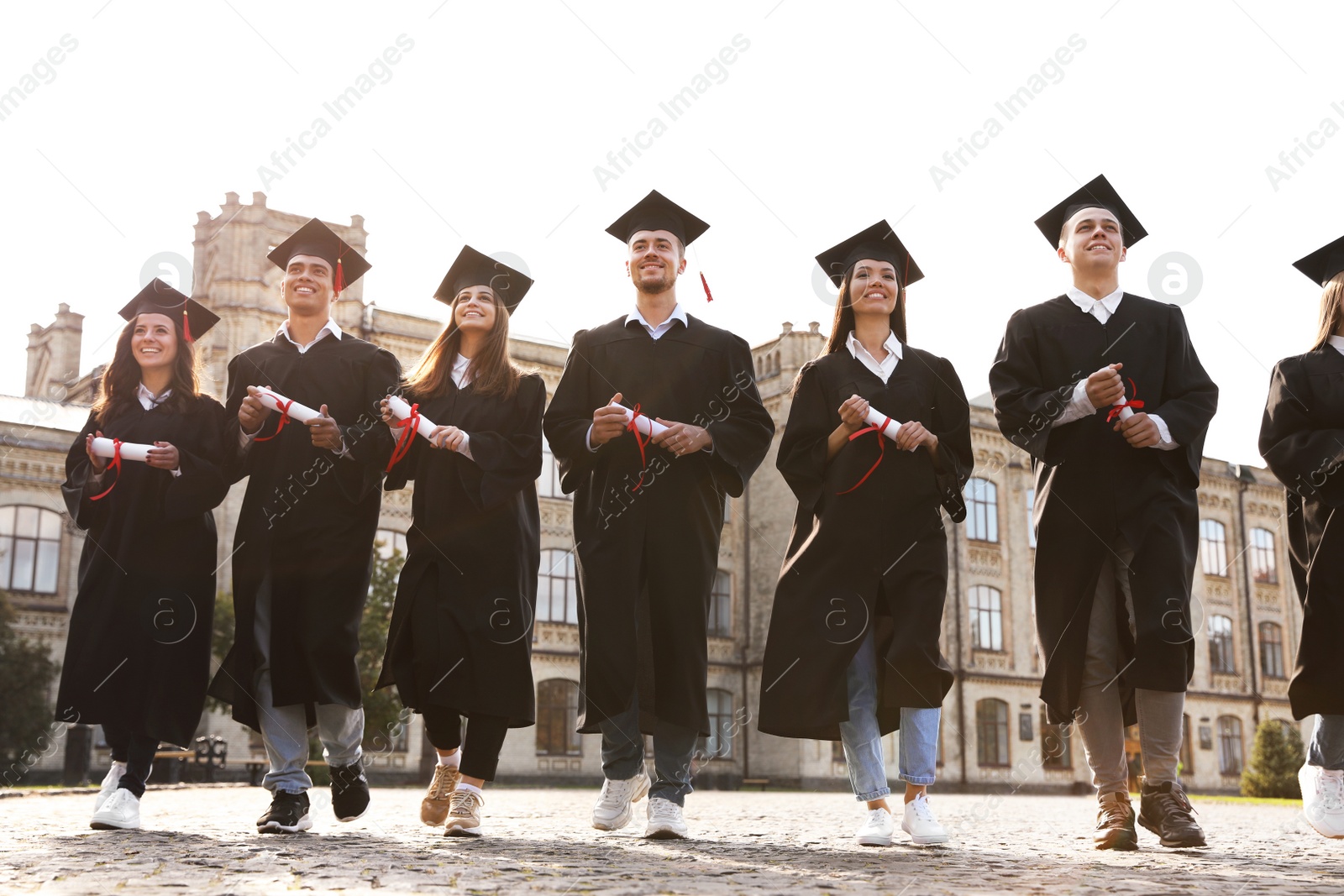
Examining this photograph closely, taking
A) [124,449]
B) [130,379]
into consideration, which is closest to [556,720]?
[130,379]

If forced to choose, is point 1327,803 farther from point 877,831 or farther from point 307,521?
point 307,521

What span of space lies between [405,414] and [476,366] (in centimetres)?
55

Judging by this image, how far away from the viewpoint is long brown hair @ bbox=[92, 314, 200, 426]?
695cm

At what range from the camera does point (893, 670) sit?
593cm

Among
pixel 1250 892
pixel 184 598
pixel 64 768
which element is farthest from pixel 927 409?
pixel 64 768

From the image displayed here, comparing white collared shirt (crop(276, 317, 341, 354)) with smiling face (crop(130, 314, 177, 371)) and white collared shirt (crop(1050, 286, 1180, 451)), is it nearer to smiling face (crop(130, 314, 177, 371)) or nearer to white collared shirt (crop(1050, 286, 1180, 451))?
smiling face (crop(130, 314, 177, 371))

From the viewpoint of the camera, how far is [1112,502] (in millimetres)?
5824

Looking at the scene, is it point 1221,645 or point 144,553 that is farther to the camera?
point 1221,645

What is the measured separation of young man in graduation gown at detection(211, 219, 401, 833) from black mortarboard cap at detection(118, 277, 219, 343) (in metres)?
0.48

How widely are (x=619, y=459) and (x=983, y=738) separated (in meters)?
34.9

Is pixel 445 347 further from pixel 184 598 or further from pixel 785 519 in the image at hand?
pixel 785 519

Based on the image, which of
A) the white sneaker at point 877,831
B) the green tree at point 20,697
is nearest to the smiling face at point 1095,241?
the white sneaker at point 877,831

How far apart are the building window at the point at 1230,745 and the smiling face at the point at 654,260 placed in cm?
4196

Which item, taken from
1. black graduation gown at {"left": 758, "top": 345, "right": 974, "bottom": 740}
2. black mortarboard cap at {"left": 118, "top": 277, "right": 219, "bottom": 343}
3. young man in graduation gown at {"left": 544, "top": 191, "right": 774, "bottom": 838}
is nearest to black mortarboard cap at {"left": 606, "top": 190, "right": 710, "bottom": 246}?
young man in graduation gown at {"left": 544, "top": 191, "right": 774, "bottom": 838}
